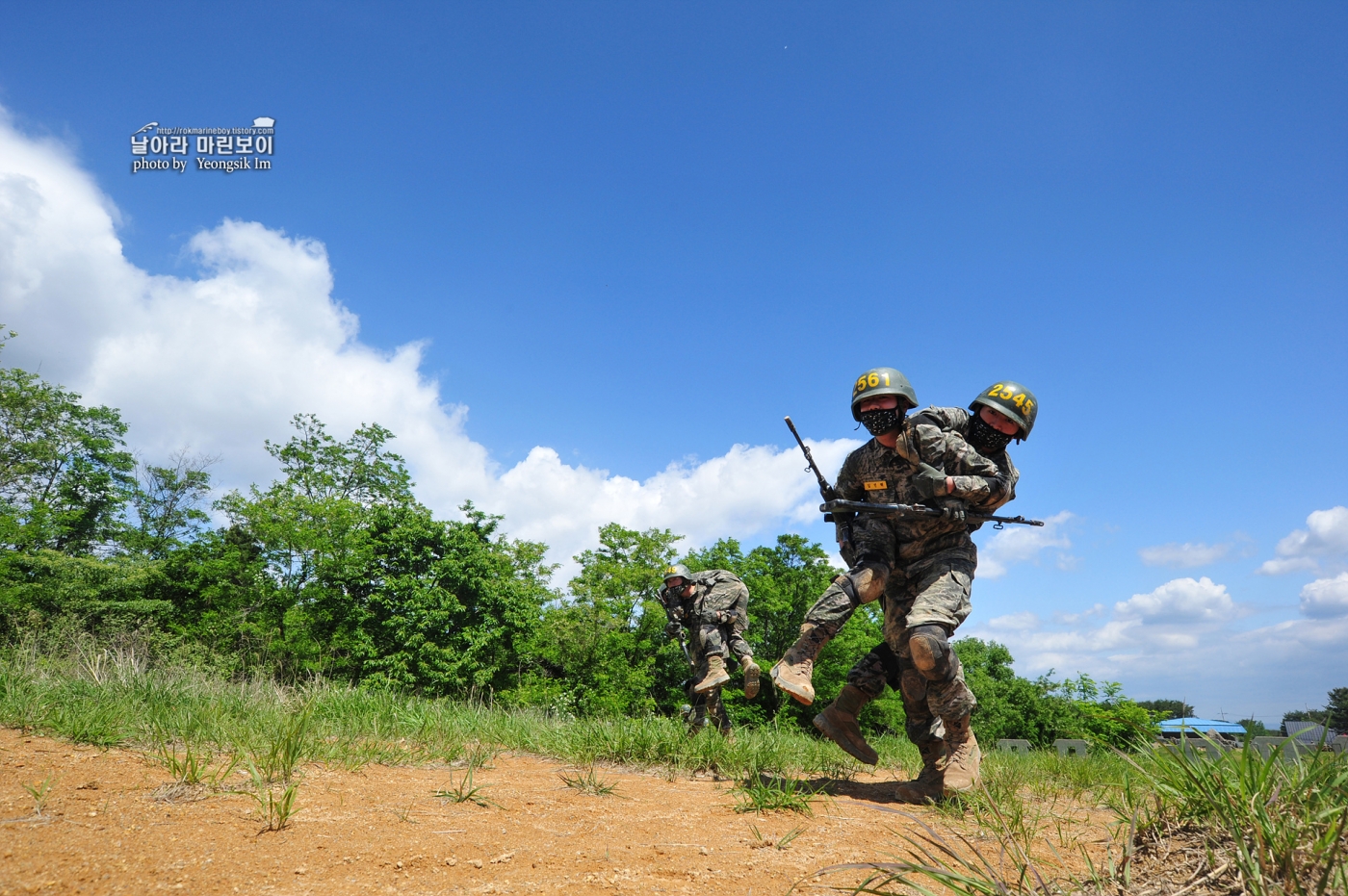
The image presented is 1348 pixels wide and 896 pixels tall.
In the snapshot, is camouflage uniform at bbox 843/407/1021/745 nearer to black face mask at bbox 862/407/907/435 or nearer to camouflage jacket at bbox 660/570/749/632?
black face mask at bbox 862/407/907/435

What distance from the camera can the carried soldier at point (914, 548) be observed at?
4.13 metres

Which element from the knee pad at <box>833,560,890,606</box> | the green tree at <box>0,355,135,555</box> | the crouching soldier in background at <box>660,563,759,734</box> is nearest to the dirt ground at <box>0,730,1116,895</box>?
the knee pad at <box>833,560,890,606</box>

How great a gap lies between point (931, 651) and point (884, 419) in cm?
146

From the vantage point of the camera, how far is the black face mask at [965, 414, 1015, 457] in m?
4.56

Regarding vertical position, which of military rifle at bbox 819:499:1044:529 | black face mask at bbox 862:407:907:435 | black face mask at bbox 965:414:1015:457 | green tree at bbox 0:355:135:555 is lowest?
military rifle at bbox 819:499:1044:529

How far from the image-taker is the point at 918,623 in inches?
156

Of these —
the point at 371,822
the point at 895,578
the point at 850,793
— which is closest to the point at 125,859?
the point at 371,822

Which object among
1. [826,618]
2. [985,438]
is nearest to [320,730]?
[826,618]

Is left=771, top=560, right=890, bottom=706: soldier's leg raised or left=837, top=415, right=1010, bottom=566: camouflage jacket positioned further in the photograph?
left=837, top=415, right=1010, bottom=566: camouflage jacket

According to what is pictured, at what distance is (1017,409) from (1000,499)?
0.59m

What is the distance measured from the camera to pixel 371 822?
262 cm

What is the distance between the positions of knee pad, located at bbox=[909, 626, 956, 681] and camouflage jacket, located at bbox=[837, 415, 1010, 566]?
0.71m

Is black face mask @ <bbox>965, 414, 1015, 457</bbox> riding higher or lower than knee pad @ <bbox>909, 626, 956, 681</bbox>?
higher

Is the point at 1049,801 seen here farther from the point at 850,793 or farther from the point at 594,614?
the point at 594,614
